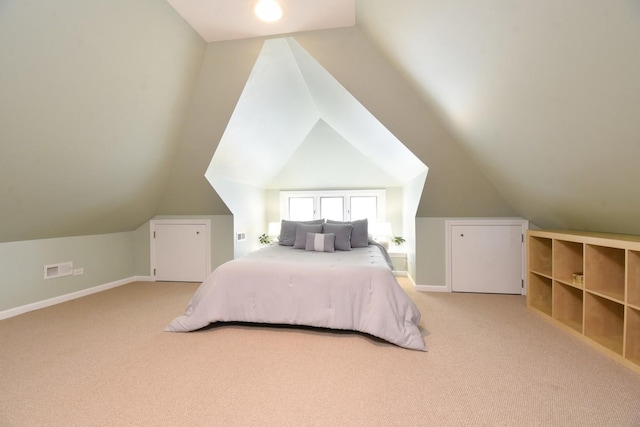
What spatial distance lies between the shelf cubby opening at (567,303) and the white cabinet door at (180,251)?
13.6 ft

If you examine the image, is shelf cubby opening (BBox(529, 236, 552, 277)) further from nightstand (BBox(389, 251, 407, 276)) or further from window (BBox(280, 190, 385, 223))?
window (BBox(280, 190, 385, 223))

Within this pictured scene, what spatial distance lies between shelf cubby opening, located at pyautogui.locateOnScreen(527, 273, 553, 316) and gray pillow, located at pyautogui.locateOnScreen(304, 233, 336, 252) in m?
2.15

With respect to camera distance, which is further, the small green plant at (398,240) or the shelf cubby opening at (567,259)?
the small green plant at (398,240)

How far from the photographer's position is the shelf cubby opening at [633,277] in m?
1.91

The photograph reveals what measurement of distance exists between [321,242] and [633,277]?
8.59ft

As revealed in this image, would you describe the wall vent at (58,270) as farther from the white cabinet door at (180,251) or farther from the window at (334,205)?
the window at (334,205)

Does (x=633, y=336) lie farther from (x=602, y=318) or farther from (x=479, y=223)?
(x=479, y=223)

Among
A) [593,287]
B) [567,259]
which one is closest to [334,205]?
[567,259]

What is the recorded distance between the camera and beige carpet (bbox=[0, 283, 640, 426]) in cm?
147

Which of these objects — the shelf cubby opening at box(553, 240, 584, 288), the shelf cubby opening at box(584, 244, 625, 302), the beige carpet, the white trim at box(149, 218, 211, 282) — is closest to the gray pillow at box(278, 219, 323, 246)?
the white trim at box(149, 218, 211, 282)

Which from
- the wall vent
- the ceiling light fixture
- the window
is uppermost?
the ceiling light fixture

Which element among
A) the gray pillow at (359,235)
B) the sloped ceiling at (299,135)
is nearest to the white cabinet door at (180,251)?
the sloped ceiling at (299,135)

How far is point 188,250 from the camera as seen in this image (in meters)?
4.34

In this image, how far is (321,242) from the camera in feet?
11.6
